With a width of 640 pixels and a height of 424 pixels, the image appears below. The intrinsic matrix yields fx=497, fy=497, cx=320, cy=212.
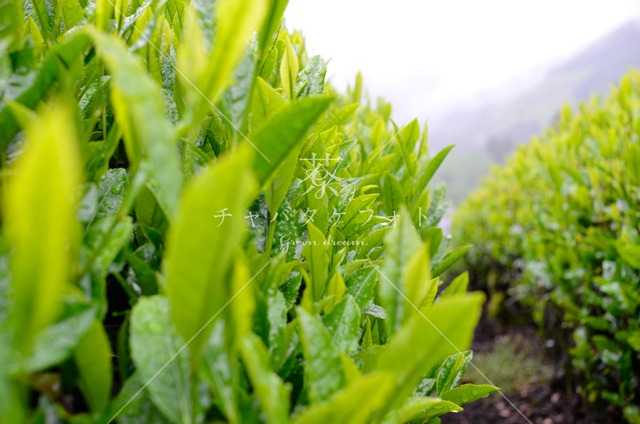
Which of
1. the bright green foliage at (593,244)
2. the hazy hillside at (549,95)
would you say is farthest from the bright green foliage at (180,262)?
the hazy hillside at (549,95)

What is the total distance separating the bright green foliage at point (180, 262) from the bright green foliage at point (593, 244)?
2266 mm

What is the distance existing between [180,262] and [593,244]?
3392mm

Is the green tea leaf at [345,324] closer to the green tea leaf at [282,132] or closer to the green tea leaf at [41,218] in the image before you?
the green tea leaf at [282,132]

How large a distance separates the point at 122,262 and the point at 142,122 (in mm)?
321

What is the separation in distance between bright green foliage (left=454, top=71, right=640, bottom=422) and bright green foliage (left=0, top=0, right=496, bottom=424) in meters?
2.27

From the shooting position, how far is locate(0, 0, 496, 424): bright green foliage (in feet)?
1.53

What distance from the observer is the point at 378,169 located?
161cm

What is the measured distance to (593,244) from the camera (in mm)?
3277

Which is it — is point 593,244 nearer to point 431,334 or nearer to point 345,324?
point 345,324

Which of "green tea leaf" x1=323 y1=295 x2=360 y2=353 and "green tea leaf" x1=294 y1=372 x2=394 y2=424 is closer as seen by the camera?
"green tea leaf" x1=294 y1=372 x2=394 y2=424

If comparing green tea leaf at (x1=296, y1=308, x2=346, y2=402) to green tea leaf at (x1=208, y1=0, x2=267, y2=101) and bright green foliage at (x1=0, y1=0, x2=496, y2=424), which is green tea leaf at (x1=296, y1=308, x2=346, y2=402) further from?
green tea leaf at (x1=208, y1=0, x2=267, y2=101)

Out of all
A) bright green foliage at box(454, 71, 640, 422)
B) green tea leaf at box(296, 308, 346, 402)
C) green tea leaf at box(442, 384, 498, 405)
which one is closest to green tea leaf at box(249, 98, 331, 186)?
green tea leaf at box(296, 308, 346, 402)

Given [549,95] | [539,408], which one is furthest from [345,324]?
[549,95]

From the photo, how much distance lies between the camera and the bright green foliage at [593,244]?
290cm
